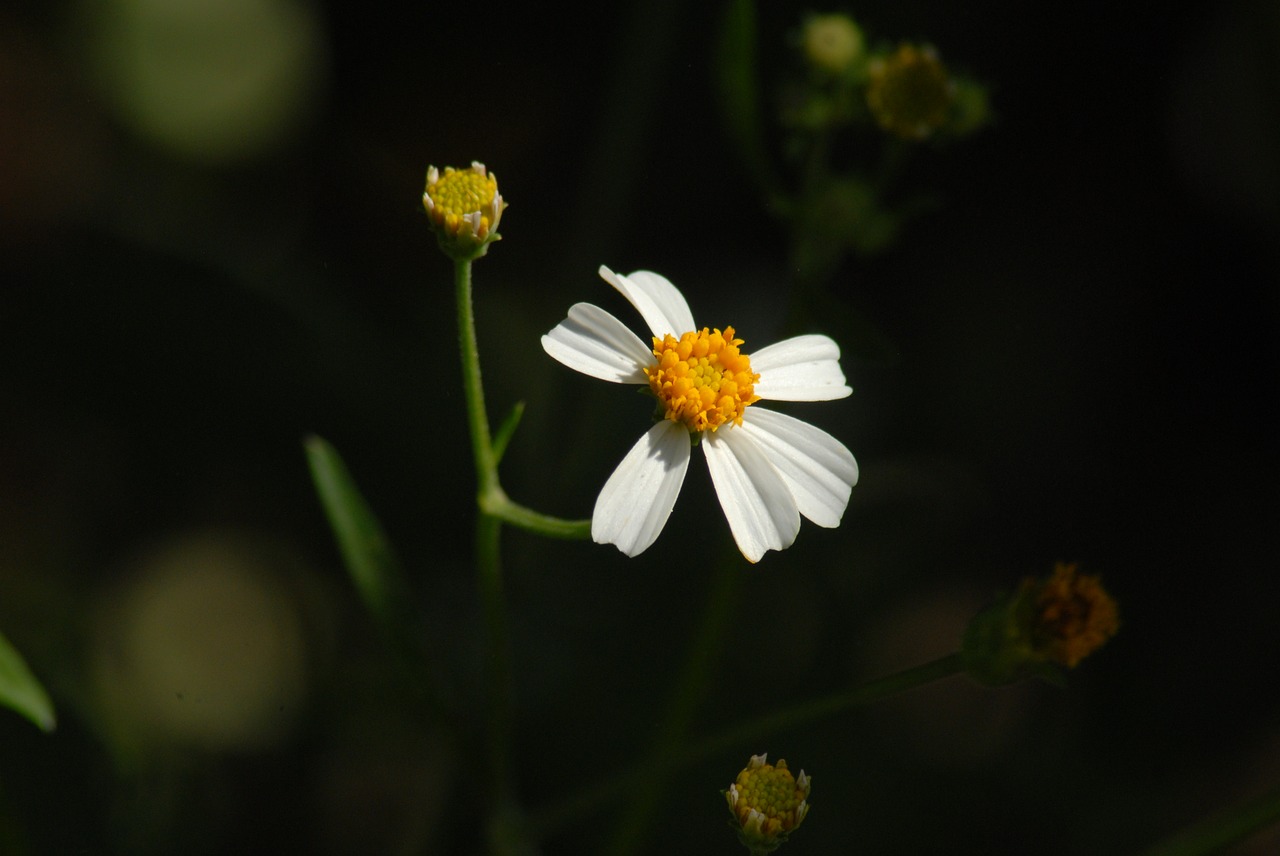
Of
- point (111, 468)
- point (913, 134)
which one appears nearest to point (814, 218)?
point (913, 134)

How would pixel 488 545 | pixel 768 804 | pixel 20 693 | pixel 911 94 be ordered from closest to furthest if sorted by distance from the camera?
pixel 20 693 → pixel 768 804 → pixel 488 545 → pixel 911 94

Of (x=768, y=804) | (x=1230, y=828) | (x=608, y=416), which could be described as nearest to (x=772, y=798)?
(x=768, y=804)

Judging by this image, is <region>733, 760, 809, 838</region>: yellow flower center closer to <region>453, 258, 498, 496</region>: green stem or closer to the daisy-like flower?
the daisy-like flower

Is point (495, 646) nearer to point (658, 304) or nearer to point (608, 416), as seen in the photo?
point (658, 304)

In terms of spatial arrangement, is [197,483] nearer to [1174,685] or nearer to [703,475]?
[703,475]

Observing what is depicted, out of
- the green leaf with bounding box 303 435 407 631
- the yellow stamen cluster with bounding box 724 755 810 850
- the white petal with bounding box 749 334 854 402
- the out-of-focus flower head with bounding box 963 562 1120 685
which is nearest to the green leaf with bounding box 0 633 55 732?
the green leaf with bounding box 303 435 407 631

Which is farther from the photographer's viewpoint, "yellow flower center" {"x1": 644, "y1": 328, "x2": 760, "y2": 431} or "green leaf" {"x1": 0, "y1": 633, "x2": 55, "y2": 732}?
Answer: "yellow flower center" {"x1": 644, "y1": 328, "x2": 760, "y2": 431}

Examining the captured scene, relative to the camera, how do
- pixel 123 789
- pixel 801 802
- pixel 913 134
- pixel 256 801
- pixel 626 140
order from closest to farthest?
pixel 801 802, pixel 913 134, pixel 123 789, pixel 256 801, pixel 626 140
